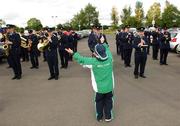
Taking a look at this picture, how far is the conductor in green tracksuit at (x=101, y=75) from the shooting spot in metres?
6.61

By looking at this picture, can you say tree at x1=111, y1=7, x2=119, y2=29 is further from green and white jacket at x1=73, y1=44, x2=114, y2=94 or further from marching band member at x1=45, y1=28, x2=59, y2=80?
green and white jacket at x1=73, y1=44, x2=114, y2=94

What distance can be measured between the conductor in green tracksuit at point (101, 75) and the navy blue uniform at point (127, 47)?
852cm

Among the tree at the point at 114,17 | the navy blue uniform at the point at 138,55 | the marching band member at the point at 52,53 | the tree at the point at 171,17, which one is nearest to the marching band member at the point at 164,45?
the navy blue uniform at the point at 138,55

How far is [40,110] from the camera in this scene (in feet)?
26.2

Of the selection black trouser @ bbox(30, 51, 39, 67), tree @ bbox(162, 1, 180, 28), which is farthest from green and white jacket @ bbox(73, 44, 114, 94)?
tree @ bbox(162, 1, 180, 28)

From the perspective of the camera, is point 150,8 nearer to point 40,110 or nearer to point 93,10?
point 93,10

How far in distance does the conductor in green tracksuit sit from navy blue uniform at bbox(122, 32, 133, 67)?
8.52 m

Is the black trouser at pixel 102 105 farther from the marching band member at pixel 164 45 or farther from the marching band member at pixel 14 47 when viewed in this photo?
the marching band member at pixel 164 45

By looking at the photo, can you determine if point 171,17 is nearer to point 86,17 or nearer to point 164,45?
point 164,45

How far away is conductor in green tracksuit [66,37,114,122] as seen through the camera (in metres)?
6.61

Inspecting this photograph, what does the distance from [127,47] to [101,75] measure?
9.02 metres

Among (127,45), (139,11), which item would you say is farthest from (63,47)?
(139,11)

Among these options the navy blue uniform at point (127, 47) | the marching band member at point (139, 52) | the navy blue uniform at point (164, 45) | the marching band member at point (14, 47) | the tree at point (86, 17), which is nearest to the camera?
→ the marching band member at point (139, 52)

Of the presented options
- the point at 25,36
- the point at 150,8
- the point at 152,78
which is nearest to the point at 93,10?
the point at 150,8
